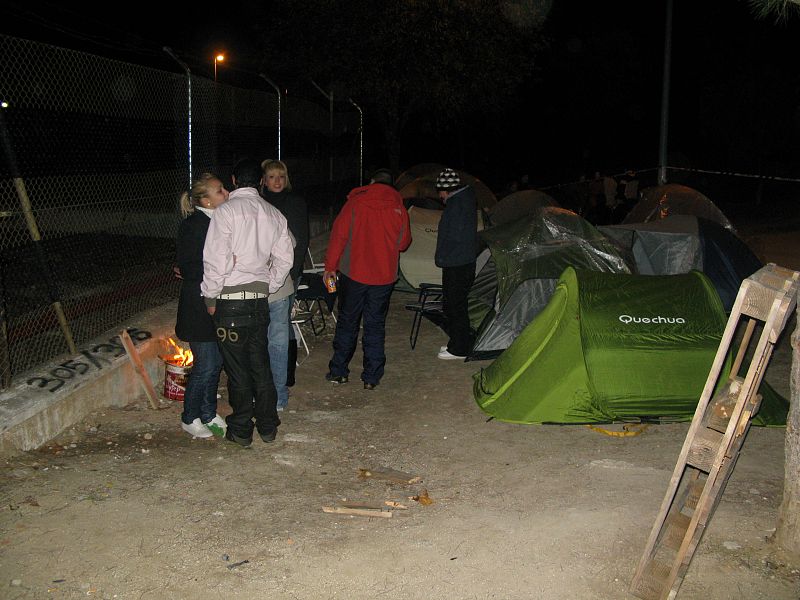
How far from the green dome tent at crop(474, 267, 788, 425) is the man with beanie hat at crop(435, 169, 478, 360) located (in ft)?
4.26

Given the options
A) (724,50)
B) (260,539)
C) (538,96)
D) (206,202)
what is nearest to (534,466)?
(260,539)

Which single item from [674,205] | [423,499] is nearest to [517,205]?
[674,205]

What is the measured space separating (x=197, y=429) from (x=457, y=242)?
116 inches

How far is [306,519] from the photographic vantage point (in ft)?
14.6

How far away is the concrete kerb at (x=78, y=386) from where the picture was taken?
16.6 ft

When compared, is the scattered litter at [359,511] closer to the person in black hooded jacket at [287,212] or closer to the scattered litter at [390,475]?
the scattered litter at [390,475]

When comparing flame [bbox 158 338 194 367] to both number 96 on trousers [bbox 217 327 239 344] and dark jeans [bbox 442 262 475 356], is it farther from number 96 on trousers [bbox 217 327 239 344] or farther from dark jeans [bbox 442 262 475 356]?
dark jeans [bbox 442 262 475 356]

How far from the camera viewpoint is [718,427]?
3705mm

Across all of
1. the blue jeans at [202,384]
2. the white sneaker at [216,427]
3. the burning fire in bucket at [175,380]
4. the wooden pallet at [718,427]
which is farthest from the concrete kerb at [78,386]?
the wooden pallet at [718,427]

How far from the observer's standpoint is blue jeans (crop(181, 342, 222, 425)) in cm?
540

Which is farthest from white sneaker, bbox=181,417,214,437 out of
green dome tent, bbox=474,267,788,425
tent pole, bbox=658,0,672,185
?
tent pole, bbox=658,0,672,185

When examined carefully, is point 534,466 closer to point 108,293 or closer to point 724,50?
point 108,293

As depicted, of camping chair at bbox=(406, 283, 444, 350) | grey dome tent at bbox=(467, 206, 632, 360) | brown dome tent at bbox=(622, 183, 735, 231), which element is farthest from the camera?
brown dome tent at bbox=(622, 183, 735, 231)

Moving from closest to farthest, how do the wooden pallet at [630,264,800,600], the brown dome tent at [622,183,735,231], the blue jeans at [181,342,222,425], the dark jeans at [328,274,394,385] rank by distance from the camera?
the wooden pallet at [630,264,800,600] → the blue jeans at [181,342,222,425] → the dark jeans at [328,274,394,385] → the brown dome tent at [622,183,735,231]
